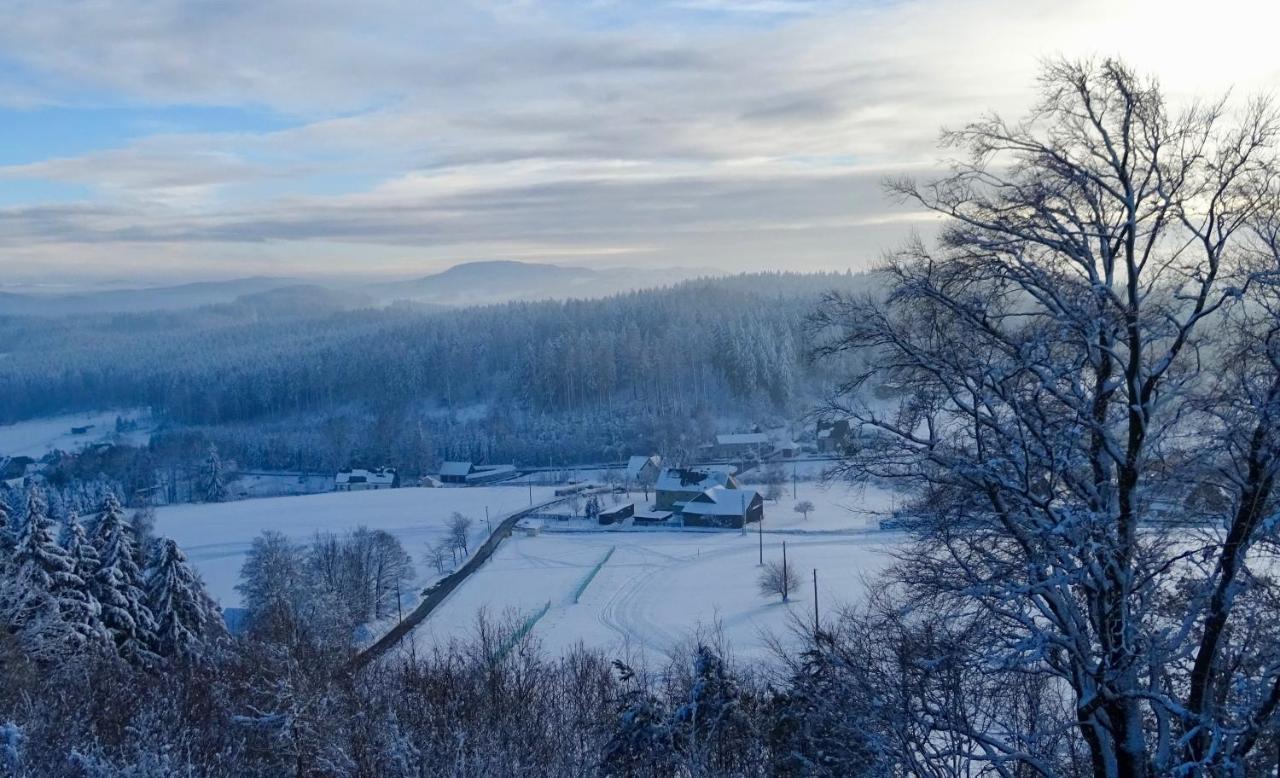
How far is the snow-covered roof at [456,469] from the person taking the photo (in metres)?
56.1

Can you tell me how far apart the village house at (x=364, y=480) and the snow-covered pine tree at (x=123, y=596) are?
3919 cm

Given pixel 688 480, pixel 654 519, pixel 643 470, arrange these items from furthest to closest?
pixel 643 470, pixel 688 480, pixel 654 519

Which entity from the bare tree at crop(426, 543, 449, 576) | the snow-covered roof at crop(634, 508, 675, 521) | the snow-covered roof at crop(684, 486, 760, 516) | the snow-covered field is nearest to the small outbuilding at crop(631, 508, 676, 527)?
the snow-covered roof at crop(634, 508, 675, 521)

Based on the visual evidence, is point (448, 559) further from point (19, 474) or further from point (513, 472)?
point (19, 474)

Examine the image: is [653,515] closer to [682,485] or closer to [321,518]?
[682,485]

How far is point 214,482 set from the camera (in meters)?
56.0

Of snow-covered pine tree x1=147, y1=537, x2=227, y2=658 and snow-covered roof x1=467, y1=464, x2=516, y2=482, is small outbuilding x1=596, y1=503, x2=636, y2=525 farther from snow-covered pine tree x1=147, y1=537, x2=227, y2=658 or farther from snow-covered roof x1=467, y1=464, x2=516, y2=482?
snow-covered pine tree x1=147, y1=537, x2=227, y2=658

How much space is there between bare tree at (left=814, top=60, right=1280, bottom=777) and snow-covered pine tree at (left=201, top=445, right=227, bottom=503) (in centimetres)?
5632

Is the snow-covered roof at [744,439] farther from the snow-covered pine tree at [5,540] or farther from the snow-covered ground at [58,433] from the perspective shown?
the snow-covered ground at [58,433]

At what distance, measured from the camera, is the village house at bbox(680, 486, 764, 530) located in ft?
116

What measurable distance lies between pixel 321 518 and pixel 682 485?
1551 centimetres

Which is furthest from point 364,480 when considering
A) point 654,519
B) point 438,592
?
point 438,592

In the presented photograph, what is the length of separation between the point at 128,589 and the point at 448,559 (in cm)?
1444

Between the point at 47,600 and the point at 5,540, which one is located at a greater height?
the point at 5,540
